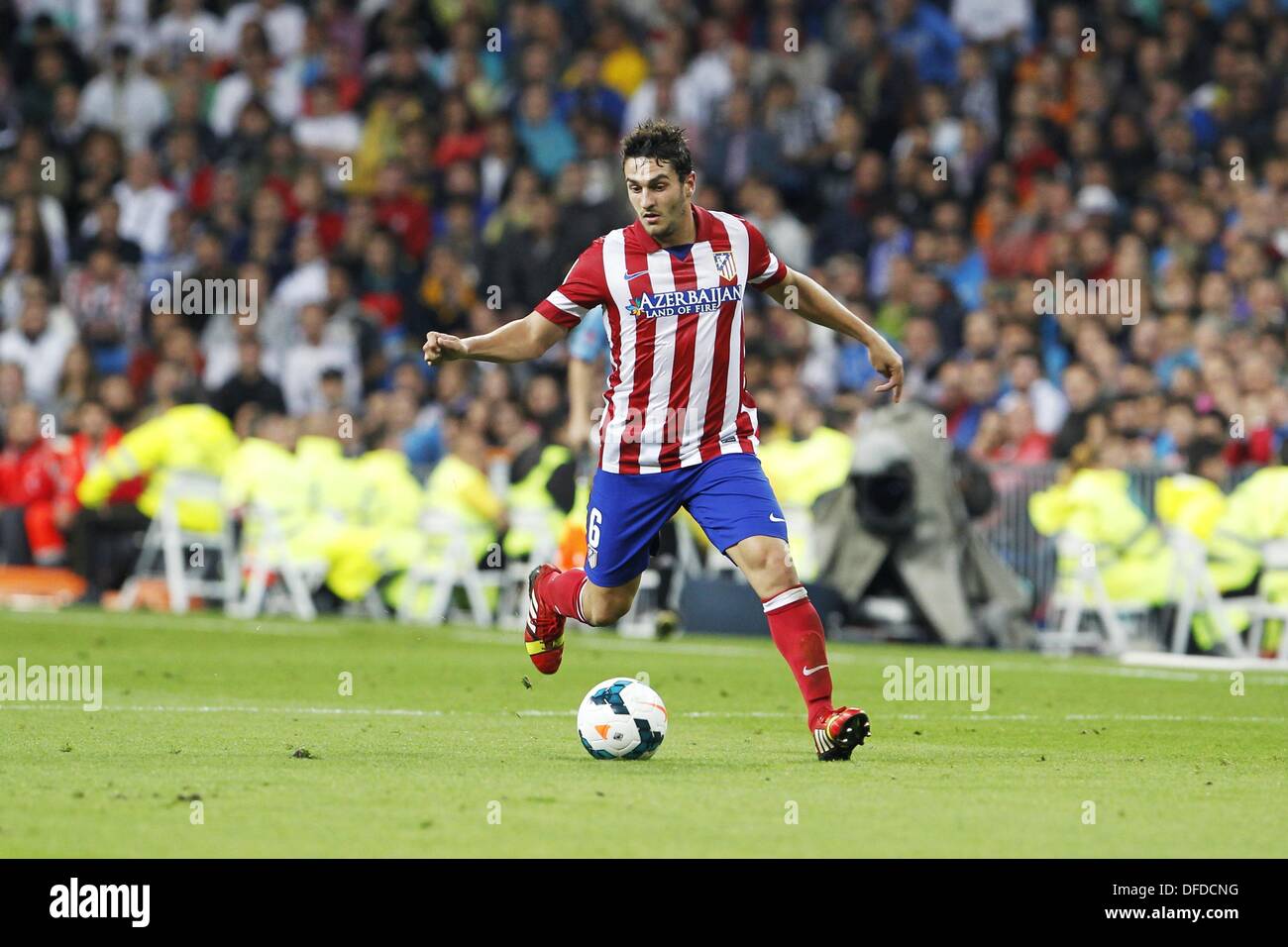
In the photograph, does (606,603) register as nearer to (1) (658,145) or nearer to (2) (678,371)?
(2) (678,371)

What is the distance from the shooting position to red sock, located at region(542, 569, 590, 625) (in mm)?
9758

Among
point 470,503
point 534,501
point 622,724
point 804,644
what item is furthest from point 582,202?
point 622,724

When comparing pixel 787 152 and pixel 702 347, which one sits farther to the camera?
pixel 787 152

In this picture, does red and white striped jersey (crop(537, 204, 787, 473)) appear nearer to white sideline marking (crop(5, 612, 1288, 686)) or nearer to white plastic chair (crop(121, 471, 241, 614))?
white sideline marking (crop(5, 612, 1288, 686))

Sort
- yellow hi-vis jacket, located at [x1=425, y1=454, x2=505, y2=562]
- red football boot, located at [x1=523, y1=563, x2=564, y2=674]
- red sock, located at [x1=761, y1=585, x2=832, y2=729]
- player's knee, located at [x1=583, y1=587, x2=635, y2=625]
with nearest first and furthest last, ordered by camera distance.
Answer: red sock, located at [x1=761, y1=585, x2=832, y2=729] < player's knee, located at [x1=583, y1=587, x2=635, y2=625] < red football boot, located at [x1=523, y1=563, x2=564, y2=674] < yellow hi-vis jacket, located at [x1=425, y1=454, x2=505, y2=562]

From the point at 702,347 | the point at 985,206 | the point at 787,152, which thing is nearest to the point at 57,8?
A: the point at 787,152

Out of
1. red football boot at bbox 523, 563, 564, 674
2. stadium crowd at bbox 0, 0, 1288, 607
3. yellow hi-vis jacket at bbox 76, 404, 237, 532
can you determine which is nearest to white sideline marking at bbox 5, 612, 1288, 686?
yellow hi-vis jacket at bbox 76, 404, 237, 532

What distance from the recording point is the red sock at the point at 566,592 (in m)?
9.76

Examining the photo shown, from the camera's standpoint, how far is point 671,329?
917 centimetres

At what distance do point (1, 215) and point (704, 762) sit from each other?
691 inches

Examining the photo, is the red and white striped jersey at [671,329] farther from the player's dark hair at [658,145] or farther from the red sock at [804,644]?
the red sock at [804,644]

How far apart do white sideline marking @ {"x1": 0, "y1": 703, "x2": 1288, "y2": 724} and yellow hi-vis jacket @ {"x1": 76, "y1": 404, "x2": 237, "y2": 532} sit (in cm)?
893

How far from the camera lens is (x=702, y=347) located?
920 cm
